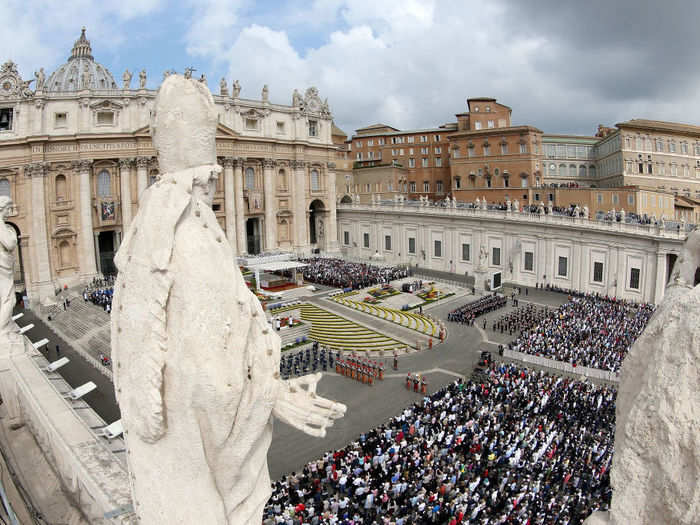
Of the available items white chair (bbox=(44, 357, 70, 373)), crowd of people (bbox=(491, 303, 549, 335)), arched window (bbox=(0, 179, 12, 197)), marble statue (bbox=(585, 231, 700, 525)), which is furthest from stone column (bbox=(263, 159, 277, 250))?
marble statue (bbox=(585, 231, 700, 525))

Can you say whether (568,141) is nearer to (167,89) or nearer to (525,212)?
(525,212)

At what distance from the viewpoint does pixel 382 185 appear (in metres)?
66.6

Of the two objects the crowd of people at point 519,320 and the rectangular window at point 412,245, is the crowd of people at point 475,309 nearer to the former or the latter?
the crowd of people at point 519,320

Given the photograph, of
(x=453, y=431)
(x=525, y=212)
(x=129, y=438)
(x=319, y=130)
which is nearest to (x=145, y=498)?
(x=129, y=438)

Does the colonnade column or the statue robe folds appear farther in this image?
the colonnade column

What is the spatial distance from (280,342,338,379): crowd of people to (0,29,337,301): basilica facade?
81.8 ft

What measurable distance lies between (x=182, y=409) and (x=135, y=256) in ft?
4.12

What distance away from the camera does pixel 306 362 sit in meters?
25.6

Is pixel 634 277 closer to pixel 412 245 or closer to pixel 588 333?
pixel 588 333

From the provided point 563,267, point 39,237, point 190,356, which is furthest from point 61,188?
point 190,356

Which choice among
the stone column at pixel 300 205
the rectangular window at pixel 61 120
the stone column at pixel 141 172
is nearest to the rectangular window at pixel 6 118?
the rectangular window at pixel 61 120

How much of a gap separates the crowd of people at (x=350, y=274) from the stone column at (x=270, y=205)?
6513 mm

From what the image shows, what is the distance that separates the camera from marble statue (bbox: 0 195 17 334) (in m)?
12.6

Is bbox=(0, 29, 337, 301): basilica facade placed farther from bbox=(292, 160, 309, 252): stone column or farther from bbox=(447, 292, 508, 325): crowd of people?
bbox=(447, 292, 508, 325): crowd of people
